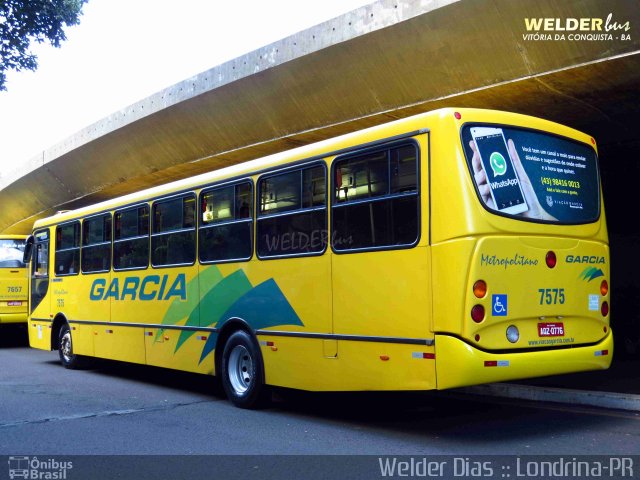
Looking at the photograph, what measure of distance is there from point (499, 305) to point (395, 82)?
6.19 meters

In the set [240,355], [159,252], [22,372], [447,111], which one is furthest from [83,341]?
[447,111]

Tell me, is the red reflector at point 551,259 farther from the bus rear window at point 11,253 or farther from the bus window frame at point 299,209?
the bus rear window at point 11,253

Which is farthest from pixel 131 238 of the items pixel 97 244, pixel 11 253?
pixel 11 253

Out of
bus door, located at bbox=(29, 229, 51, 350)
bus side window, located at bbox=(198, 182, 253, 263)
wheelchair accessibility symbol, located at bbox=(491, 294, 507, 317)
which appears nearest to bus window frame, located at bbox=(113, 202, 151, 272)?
bus side window, located at bbox=(198, 182, 253, 263)

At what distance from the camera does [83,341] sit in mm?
12758

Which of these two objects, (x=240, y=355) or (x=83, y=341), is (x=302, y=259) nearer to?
(x=240, y=355)

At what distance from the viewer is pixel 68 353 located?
13.5 meters

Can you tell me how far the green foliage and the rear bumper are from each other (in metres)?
12.2

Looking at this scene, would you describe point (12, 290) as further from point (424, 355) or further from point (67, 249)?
point (424, 355)

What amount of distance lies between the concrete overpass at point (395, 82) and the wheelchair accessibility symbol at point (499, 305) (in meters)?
4.46

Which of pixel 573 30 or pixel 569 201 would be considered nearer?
pixel 569 201

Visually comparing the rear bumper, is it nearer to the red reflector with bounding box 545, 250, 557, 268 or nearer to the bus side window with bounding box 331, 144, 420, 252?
the red reflector with bounding box 545, 250, 557, 268

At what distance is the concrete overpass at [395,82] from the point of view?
32.4ft

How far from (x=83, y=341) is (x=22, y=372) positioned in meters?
1.33
